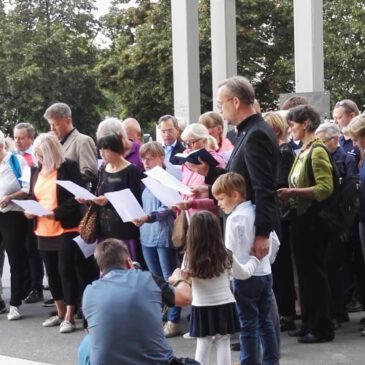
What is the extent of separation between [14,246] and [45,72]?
1296 inches

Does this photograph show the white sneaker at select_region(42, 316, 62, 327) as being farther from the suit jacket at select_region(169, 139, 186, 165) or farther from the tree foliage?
the tree foliage

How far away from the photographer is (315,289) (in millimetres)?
6348

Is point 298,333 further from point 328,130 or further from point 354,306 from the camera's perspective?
point 328,130

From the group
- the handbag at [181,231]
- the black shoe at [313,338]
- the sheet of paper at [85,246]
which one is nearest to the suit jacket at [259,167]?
the handbag at [181,231]

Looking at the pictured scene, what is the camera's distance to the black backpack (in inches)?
245

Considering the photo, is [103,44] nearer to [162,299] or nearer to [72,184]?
[72,184]

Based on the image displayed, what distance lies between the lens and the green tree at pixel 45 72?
130ft

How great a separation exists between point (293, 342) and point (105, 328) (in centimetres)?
289

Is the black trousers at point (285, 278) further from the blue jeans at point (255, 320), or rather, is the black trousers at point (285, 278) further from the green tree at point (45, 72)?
the green tree at point (45, 72)

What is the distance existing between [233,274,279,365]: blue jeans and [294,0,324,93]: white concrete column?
11.5m

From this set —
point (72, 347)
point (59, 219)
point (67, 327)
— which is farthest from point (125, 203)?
point (67, 327)

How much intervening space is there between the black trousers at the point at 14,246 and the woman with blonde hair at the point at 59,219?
0.63 metres

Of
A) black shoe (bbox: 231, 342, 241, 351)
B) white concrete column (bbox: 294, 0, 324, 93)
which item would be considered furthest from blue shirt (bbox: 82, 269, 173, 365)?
white concrete column (bbox: 294, 0, 324, 93)

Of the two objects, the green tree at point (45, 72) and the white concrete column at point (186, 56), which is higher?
the green tree at point (45, 72)
